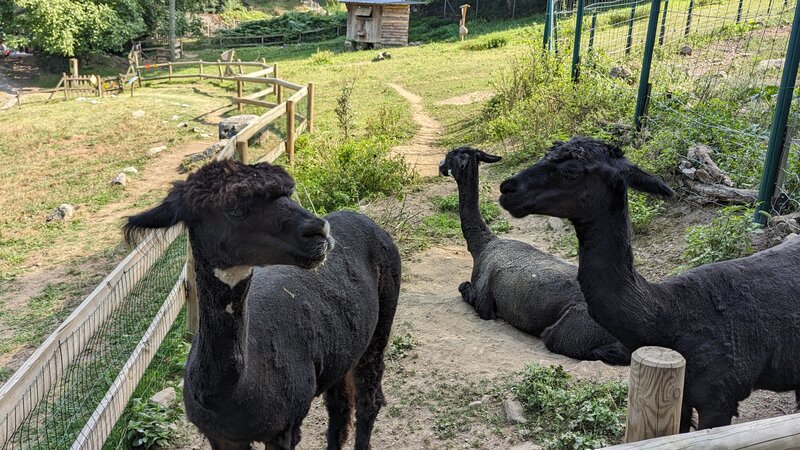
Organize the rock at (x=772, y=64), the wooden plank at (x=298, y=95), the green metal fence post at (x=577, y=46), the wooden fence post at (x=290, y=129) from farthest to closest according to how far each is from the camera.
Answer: the wooden plank at (x=298, y=95)
the wooden fence post at (x=290, y=129)
the green metal fence post at (x=577, y=46)
the rock at (x=772, y=64)

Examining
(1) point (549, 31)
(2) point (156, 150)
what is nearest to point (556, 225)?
(1) point (549, 31)

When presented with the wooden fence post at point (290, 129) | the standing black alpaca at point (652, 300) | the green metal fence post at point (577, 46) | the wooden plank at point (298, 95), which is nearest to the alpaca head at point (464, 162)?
the standing black alpaca at point (652, 300)

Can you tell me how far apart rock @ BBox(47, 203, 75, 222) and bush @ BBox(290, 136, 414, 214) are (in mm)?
4530

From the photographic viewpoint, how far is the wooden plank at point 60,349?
3.44 meters

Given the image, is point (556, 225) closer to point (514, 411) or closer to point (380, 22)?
point (514, 411)

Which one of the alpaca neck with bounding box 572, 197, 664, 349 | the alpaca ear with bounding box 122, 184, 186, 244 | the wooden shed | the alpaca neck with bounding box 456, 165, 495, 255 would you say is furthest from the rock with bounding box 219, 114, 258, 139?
the wooden shed

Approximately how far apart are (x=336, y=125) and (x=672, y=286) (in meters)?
14.4

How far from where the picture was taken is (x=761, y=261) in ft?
14.2

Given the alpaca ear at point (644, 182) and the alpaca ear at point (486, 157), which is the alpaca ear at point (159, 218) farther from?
the alpaca ear at point (486, 157)

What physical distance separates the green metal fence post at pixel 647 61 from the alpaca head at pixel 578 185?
6234 millimetres

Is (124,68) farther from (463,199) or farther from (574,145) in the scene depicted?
(574,145)

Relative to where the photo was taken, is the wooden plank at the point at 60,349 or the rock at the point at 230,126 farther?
the rock at the point at 230,126

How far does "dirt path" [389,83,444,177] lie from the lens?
13.3m


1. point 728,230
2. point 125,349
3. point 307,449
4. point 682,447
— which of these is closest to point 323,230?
point 682,447
